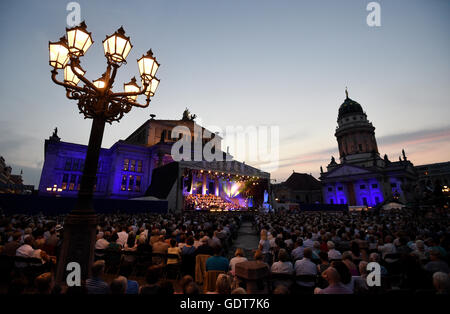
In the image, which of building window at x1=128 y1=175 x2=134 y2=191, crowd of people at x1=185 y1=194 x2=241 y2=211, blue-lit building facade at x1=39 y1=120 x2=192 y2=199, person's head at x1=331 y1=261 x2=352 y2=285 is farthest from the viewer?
building window at x1=128 y1=175 x2=134 y2=191

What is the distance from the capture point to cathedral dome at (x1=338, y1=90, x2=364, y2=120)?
218 feet

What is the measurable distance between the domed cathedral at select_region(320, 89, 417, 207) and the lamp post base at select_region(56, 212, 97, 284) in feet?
159

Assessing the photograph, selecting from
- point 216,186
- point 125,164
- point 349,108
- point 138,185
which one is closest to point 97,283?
point 216,186

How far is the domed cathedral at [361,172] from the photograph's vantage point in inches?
1908

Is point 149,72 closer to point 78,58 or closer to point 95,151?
point 78,58

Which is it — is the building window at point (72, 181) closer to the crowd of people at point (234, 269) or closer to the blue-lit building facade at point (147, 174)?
the blue-lit building facade at point (147, 174)

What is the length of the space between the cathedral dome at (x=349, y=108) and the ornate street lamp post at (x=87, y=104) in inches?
3079

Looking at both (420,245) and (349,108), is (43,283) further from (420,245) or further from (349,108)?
(349,108)

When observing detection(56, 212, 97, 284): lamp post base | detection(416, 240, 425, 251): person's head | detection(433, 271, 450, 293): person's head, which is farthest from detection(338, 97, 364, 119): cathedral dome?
detection(56, 212, 97, 284): lamp post base

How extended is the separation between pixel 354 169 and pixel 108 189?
196ft

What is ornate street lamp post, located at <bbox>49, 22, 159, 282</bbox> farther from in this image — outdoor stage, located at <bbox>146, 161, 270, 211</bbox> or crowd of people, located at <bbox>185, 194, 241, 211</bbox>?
crowd of people, located at <bbox>185, 194, 241, 211</bbox>

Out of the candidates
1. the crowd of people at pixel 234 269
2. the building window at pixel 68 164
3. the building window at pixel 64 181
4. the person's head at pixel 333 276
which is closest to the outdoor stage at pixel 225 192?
the building window at pixel 64 181
